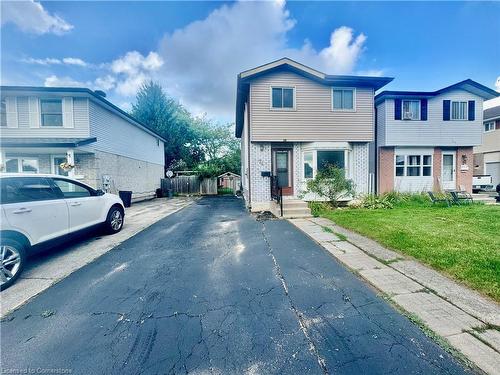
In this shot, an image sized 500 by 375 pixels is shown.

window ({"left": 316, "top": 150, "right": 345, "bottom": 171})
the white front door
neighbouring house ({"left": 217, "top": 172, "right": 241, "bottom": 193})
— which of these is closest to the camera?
window ({"left": 316, "top": 150, "right": 345, "bottom": 171})

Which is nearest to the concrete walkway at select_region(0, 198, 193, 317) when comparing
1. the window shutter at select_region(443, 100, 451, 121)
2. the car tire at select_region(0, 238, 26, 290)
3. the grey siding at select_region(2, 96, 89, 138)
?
the car tire at select_region(0, 238, 26, 290)

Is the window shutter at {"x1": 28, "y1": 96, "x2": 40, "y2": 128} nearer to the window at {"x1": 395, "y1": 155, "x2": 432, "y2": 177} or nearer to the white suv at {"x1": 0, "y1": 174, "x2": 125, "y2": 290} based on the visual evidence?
the white suv at {"x1": 0, "y1": 174, "x2": 125, "y2": 290}

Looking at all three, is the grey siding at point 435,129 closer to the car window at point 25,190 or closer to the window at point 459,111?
the window at point 459,111

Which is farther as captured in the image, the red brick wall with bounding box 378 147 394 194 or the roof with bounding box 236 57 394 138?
the red brick wall with bounding box 378 147 394 194

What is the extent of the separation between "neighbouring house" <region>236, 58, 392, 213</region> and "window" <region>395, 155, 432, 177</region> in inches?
144

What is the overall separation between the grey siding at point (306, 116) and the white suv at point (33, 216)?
24.0 feet

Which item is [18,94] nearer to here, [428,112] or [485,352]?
[485,352]

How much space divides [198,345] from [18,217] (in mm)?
3991

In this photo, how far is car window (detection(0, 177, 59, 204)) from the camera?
3867 millimetres

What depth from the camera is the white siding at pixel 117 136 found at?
12.1m

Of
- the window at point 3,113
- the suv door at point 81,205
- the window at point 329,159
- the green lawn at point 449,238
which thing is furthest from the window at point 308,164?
the window at point 3,113

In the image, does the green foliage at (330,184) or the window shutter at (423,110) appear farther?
the window shutter at (423,110)

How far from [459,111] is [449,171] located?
363cm

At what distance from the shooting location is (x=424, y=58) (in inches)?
518
